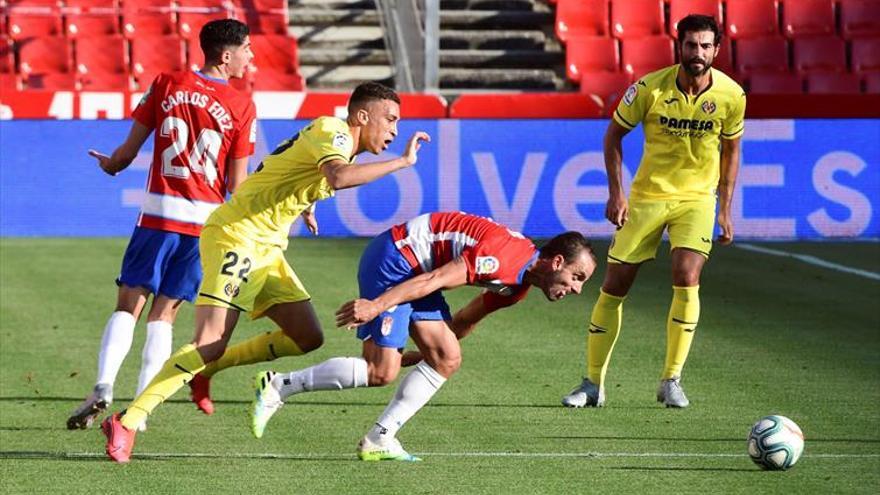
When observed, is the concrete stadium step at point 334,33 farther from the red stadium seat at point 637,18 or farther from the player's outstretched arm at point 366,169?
the player's outstretched arm at point 366,169

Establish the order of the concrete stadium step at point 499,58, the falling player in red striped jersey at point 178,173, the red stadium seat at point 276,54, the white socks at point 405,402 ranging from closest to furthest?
the white socks at point 405,402, the falling player in red striped jersey at point 178,173, the red stadium seat at point 276,54, the concrete stadium step at point 499,58

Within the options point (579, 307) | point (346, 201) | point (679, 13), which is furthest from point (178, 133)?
point (679, 13)

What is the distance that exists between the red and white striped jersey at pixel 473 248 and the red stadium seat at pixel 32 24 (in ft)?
46.4

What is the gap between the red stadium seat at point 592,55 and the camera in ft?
68.3

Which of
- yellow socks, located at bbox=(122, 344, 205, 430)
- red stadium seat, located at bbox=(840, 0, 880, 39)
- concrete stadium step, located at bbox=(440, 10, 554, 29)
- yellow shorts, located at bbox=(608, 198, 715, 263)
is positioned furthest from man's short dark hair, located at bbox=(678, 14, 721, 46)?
red stadium seat, located at bbox=(840, 0, 880, 39)

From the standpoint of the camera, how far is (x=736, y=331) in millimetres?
11633

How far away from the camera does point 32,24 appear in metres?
20.4

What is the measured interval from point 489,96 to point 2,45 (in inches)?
236

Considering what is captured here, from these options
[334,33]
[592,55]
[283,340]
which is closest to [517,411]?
[283,340]

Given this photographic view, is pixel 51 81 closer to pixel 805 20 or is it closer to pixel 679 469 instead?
pixel 805 20

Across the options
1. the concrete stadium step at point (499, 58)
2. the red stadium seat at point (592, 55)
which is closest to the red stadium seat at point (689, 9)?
the red stadium seat at point (592, 55)

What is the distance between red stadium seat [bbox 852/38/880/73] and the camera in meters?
21.5

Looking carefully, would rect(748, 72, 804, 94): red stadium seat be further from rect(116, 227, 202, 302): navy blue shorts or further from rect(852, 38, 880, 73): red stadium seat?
rect(116, 227, 202, 302): navy blue shorts

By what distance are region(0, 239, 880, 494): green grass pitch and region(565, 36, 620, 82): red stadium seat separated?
7.16 metres
